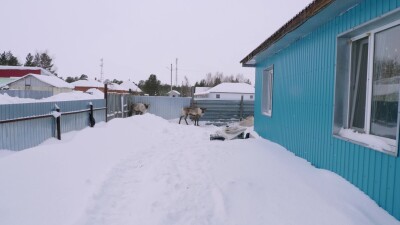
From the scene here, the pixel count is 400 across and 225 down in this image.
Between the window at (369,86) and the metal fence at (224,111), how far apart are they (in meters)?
12.9

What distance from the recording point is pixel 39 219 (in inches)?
128

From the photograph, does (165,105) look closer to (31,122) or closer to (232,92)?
(31,122)

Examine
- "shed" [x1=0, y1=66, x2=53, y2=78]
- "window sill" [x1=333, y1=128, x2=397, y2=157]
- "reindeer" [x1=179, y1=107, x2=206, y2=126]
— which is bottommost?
"reindeer" [x1=179, y1=107, x2=206, y2=126]

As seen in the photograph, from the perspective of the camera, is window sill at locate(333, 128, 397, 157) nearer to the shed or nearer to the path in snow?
the path in snow

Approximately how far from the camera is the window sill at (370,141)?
3.25 m

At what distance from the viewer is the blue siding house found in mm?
3375

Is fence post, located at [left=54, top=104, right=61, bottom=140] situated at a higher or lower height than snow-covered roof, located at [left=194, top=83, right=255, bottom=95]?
lower

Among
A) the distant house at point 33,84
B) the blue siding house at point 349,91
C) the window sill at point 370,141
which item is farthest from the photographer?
the distant house at point 33,84

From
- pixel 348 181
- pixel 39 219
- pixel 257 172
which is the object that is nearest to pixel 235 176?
pixel 257 172

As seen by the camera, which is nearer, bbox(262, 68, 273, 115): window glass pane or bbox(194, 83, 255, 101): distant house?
bbox(262, 68, 273, 115): window glass pane

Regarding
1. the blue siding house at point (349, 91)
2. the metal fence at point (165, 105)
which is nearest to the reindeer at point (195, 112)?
the metal fence at point (165, 105)

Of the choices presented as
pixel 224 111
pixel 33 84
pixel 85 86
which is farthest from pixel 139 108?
pixel 85 86

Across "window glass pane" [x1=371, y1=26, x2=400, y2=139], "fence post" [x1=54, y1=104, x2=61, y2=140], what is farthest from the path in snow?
"fence post" [x1=54, y1=104, x2=61, y2=140]

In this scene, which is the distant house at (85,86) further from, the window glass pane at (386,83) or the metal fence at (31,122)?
the window glass pane at (386,83)
